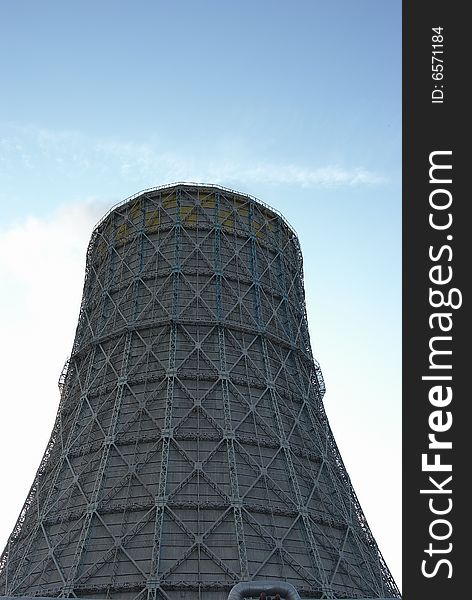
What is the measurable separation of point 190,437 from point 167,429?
1.13m

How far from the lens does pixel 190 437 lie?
95.9 feet

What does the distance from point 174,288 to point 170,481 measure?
1047cm

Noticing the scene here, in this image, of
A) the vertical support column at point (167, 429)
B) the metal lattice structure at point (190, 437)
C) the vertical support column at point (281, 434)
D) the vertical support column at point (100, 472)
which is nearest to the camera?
the vertical support column at point (167, 429)

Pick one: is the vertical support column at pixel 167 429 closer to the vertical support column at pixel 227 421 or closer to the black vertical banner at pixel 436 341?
the vertical support column at pixel 227 421

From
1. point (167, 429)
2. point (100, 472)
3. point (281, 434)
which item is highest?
point (281, 434)

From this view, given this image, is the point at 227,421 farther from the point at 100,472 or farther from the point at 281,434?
the point at 100,472

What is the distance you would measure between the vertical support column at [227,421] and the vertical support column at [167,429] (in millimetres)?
2157

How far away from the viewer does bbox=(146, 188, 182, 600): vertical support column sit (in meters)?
25.3

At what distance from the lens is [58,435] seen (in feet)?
112

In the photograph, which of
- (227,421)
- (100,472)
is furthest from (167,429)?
(100,472)

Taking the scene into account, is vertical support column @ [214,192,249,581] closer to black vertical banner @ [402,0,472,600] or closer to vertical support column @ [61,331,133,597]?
vertical support column @ [61,331,133,597]

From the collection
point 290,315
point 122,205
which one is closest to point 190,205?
point 122,205

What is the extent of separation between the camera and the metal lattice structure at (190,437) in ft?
87.5

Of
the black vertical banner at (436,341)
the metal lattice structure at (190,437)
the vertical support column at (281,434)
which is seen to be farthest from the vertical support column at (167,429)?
the black vertical banner at (436,341)
